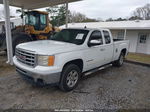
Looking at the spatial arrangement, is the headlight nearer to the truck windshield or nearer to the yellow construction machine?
the truck windshield

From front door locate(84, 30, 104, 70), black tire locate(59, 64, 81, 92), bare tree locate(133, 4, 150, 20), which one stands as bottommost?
black tire locate(59, 64, 81, 92)

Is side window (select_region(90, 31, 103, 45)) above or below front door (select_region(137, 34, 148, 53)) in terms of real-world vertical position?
above

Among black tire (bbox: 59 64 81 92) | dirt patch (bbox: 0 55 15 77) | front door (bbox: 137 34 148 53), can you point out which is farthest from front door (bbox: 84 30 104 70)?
front door (bbox: 137 34 148 53)

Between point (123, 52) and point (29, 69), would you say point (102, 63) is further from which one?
point (29, 69)

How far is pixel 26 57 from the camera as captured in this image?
12.0 ft

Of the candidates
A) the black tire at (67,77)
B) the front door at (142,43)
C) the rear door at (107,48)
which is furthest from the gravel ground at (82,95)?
the front door at (142,43)

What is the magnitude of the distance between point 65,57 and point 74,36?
1392 mm

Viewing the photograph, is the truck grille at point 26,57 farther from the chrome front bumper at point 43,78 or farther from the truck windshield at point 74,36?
the truck windshield at point 74,36

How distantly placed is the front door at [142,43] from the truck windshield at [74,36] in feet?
40.9

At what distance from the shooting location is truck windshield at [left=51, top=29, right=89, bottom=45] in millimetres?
4420

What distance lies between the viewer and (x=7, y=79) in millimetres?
4793

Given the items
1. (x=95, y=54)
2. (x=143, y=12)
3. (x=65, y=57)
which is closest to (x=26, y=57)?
(x=65, y=57)

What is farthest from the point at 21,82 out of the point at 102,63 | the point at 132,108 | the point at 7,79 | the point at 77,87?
the point at 132,108

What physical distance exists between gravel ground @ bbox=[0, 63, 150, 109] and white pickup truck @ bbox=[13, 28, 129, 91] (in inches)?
17.9
